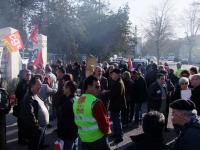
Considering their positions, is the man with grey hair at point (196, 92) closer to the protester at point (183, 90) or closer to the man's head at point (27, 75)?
the protester at point (183, 90)

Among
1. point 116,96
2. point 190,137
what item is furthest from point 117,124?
point 190,137

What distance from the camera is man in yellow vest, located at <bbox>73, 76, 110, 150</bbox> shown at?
5078 mm

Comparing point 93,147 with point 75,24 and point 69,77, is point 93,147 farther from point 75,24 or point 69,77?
point 75,24

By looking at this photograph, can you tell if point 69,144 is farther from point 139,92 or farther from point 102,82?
point 139,92

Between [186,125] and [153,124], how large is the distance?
0.40 meters

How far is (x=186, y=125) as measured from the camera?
3.58 meters

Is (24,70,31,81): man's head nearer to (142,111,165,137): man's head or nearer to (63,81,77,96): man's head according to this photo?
(63,81,77,96): man's head

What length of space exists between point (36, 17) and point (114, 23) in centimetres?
749

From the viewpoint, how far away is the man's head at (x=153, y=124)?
338 cm

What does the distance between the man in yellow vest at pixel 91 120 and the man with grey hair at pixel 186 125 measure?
146 cm

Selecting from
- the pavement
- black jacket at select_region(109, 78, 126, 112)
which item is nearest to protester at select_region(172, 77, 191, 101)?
black jacket at select_region(109, 78, 126, 112)

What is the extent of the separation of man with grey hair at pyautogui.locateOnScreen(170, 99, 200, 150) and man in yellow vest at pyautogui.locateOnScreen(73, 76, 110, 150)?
1.46 metres

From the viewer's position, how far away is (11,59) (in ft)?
55.3

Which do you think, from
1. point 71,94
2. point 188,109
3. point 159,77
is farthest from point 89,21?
point 188,109
